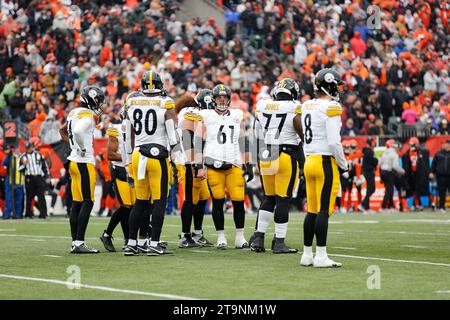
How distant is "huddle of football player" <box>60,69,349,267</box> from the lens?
12828mm

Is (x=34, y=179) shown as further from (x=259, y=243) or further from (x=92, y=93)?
(x=259, y=243)

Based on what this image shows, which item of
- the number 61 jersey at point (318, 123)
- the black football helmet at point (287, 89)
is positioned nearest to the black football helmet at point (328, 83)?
the number 61 jersey at point (318, 123)

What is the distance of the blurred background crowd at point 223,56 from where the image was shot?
29422mm

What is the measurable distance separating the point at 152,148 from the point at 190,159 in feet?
5.28

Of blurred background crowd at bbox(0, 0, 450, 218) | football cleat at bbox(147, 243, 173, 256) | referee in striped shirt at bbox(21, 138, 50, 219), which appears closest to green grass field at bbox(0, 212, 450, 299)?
football cleat at bbox(147, 243, 173, 256)

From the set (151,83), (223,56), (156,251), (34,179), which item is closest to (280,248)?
(156,251)

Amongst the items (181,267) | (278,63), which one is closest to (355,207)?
(278,63)

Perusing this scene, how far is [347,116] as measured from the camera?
3036 cm

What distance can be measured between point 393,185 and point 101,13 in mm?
11129

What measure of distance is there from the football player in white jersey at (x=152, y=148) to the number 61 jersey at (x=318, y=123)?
200cm

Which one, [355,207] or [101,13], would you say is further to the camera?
[101,13]

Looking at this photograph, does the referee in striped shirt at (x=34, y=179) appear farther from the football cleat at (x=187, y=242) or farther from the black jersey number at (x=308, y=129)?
the black jersey number at (x=308, y=129)

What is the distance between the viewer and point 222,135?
14.1 metres
